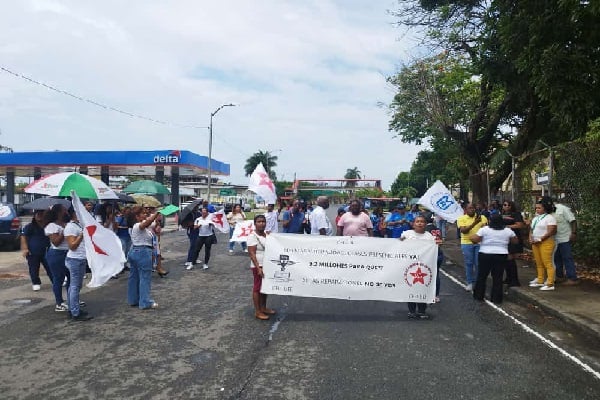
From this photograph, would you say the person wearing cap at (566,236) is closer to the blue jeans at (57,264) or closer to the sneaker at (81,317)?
the sneaker at (81,317)

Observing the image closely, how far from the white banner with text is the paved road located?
1.23 feet

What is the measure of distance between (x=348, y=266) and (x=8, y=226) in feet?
41.0

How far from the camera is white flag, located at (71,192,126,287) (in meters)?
7.28

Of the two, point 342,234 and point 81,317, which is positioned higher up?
point 342,234

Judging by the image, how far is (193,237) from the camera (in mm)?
12953

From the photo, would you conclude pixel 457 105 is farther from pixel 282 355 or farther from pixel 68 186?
pixel 282 355

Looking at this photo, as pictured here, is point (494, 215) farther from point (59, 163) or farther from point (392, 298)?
point (59, 163)

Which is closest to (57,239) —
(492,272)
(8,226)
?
(492,272)

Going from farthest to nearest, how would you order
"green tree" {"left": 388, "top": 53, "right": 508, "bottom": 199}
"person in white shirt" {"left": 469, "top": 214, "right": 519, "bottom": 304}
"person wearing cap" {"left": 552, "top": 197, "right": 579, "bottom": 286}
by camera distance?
"green tree" {"left": 388, "top": 53, "right": 508, "bottom": 199}
"person wearing cap" {"left": 552, "top": 197, "right": 579, "bottom": 286}
"person in white shirt" {"left": 469, "top": 214, "right": 519, "bottom": 304}

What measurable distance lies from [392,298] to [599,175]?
603 cm

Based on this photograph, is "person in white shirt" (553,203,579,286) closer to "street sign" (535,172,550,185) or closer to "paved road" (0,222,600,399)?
"street sign" (535,172,550,185)

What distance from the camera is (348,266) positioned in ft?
25.0

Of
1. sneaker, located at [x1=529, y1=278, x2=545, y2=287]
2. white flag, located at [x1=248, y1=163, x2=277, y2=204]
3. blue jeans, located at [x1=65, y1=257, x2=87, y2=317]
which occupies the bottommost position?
sneaker, located at [x1=529, y1=278, x2=545, y2=287]

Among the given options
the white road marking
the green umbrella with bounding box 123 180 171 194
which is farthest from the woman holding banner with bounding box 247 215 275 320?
the green umbrella with bounding box 123 180 171 194
